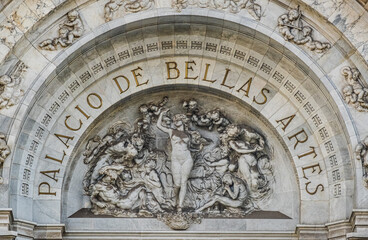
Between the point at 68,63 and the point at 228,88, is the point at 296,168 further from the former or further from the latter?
the point at 68,63

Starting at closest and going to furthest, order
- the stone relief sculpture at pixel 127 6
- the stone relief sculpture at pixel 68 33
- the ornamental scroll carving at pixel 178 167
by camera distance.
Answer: the stone relief sculpture at pixel 68 33
the stone relief sculpture at pixel 127 6
the ornamental scroll carving at pixel 178 167

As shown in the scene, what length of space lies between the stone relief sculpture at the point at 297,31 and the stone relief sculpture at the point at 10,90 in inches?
225

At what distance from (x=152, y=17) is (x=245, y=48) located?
2.22 m

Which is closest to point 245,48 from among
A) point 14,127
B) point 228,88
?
point 228,88

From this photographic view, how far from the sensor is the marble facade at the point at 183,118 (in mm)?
23938

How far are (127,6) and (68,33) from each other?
1400 millimetres

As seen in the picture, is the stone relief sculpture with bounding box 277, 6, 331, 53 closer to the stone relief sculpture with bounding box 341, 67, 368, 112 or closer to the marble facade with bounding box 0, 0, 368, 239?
the marble facade with bounding box 0, 0, 368, 239

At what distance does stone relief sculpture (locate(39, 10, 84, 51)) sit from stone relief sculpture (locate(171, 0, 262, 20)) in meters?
2.08

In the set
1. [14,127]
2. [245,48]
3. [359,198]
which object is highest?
[245,48]

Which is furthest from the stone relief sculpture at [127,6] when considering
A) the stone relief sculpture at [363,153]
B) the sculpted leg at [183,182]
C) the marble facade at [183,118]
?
the stone relief sculpture at [363,153]

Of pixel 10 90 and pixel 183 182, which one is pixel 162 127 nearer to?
pixel 183 182

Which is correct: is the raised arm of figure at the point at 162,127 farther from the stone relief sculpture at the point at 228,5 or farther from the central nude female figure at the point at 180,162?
the stone relief sculpture at the point at 228,5

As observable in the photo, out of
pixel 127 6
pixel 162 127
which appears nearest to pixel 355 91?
pixel 162 127

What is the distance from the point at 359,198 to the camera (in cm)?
2339
